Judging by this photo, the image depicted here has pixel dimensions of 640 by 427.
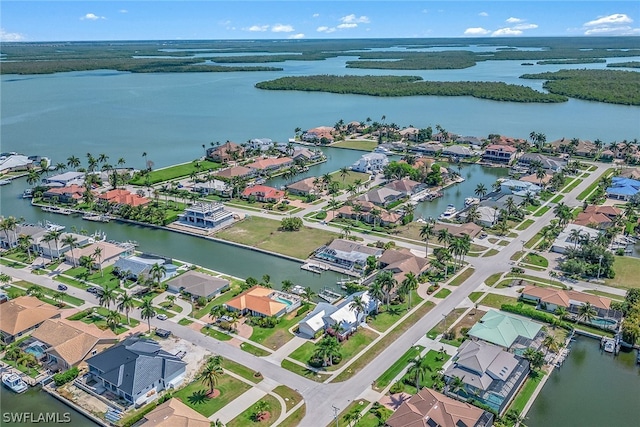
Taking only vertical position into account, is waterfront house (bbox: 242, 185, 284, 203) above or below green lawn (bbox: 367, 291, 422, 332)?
above

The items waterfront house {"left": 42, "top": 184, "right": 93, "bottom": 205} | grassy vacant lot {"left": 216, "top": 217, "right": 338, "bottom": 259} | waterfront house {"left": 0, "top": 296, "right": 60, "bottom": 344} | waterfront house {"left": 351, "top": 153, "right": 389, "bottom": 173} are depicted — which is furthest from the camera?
waterfront house {"left": 351, "top": 153, "right": 389, "bottom": 173}

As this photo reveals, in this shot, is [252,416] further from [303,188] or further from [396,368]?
[303,188]

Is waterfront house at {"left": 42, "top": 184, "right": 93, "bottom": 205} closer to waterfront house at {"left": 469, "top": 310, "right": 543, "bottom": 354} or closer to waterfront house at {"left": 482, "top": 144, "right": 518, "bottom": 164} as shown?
waterfront house at {"left": 469, "top": 310, "right": 543, "bottom": 354}

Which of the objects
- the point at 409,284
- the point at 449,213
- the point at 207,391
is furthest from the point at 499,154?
the point at 207,391

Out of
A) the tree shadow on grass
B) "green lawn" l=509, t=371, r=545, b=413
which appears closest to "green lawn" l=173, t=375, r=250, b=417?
the tree shadow on grass

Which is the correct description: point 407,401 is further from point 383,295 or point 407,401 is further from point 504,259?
point 504,259

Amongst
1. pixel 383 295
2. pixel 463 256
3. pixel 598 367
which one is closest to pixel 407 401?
pixel 383 295

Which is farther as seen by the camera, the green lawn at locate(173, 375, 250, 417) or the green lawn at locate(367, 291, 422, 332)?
the green lawn at locate(367, 291, 422, 332)

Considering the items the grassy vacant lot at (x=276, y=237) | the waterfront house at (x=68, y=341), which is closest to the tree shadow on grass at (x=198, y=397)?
the waterfront house at (x=68, y=341)
